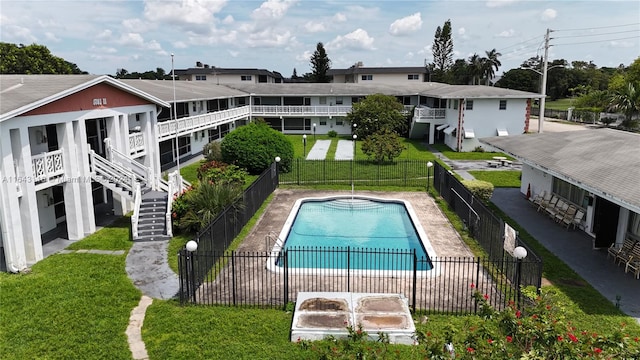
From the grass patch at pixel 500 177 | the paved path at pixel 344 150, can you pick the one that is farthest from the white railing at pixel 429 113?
the grass patch at pixel 500 177

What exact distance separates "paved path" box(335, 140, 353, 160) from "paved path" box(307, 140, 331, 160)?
1.06 meters

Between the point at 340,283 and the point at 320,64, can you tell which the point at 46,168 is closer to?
the point at 340,283

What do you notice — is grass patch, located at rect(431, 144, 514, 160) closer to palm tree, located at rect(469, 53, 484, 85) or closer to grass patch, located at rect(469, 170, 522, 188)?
grass patch, located at rect(469, 170, 522, 188)

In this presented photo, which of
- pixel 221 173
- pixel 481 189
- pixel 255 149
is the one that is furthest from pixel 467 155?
pixel 221 173

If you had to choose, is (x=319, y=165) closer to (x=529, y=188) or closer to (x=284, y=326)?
(x=529, y=188)

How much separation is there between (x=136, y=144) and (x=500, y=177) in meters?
21.0

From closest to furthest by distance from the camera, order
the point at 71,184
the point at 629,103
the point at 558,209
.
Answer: the point at 71,184 → the point at 558,209 → the point at 629,103

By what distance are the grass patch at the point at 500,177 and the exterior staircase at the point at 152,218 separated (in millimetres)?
18015

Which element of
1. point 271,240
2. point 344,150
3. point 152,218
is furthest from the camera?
point 344,150

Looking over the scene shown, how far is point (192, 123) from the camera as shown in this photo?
3328 centimetres

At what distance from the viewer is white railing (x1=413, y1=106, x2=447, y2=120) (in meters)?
43.0

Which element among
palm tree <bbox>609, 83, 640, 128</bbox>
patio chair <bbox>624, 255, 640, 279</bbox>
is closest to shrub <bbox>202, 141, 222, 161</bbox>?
patio chair <bbox>624, 255, 640, 279</bbox>

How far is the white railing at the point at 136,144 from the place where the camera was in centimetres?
2208

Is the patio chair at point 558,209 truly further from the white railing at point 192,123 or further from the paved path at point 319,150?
the white railing at point 192,123
